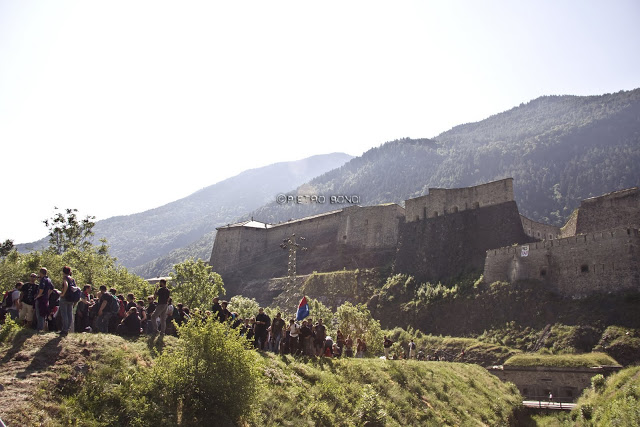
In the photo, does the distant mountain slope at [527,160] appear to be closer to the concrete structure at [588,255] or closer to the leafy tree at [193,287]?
the concrete structure at [588,255]

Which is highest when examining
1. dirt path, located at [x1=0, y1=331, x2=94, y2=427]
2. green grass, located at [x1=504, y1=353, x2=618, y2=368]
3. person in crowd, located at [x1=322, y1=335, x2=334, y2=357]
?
dirt path, located at [x1=0, y1=331, x2=94, y2=427]

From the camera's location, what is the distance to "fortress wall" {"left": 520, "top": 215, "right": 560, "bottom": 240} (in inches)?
1917

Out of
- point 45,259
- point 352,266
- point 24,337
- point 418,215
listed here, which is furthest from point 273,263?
point 24,337

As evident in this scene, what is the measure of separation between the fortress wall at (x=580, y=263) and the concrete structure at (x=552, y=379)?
843 centimetres

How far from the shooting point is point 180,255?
168 metres

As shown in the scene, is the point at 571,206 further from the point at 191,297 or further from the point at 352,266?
the point at 191,297

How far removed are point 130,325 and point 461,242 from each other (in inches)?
1477

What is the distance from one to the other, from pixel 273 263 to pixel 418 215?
915 inches

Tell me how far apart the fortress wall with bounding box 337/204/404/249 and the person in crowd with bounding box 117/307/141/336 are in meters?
44.1

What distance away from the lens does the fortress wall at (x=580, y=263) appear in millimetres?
32719

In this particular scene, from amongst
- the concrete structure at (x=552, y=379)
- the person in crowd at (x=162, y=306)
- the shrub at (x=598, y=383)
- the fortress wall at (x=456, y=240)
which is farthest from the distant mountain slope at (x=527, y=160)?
the person in crowd at (x=162, y=306)

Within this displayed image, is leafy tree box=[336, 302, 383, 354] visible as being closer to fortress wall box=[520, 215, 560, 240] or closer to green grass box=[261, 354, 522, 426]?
green grass box=[261, 354, 522, 426]

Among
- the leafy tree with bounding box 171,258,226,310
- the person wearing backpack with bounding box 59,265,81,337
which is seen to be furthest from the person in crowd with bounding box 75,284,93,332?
the leafy tree with bounding box 171,258,226,310

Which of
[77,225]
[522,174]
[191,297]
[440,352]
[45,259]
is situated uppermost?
[522,174]
